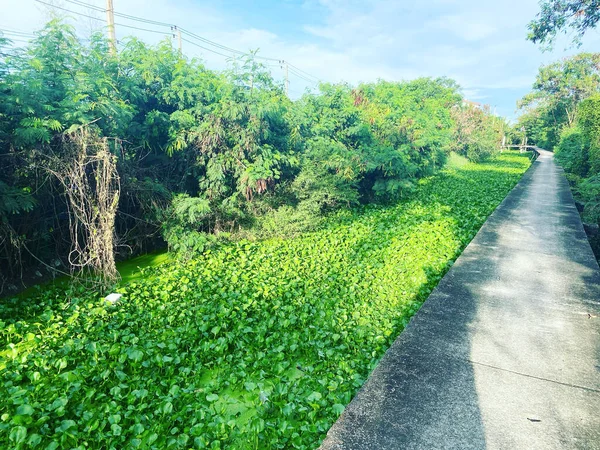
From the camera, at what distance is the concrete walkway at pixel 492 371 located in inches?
79.3

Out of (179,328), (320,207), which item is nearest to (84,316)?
(179,328)

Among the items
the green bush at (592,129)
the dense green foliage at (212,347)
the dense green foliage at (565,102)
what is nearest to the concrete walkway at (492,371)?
the dense green foliage at (212,347)

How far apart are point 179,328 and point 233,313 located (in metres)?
0.61

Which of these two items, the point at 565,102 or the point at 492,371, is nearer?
the point at 492,371

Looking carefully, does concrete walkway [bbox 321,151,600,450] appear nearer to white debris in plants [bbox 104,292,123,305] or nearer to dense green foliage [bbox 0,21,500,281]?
white debris in plants [bbox 104,292,123,305]

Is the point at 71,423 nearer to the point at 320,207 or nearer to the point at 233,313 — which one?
the point at 233,313

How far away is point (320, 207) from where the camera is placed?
866 cm

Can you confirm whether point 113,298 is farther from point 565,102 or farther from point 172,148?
point 565,102

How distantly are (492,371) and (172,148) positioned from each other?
20.1ft

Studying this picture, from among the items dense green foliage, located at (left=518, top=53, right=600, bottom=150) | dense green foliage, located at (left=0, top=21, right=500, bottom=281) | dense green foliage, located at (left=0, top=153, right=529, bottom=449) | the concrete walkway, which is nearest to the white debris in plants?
dense green foliage, located at (left=0, top=153, right=529, bottom=449)

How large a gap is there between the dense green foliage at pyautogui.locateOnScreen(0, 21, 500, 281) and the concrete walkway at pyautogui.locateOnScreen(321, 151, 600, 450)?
4313 mm

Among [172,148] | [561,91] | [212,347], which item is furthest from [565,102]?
[212,347]

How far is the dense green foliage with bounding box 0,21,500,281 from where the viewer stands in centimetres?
462

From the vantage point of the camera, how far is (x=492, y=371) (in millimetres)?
2564
